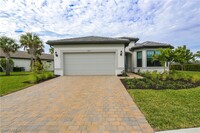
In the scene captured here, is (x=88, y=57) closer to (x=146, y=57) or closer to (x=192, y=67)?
(x=146, y=57)

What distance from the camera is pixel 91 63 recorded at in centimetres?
1455

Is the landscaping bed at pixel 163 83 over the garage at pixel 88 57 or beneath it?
beneath

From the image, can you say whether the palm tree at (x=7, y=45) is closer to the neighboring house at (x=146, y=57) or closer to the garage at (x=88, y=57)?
the garage at (x=88, y=57)

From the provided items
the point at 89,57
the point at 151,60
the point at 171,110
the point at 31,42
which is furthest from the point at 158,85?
the point at 31,42

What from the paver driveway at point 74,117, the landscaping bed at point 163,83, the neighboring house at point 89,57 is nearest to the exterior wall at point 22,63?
the neighboring house at point 89,57

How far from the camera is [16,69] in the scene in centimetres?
2759

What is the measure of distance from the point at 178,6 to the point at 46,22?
1205 cm

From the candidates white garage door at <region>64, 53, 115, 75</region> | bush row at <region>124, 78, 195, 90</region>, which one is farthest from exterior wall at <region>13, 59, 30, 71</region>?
bush row at <region>124, 78, 195, 90</region>

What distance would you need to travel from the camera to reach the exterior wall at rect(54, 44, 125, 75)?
14315mm

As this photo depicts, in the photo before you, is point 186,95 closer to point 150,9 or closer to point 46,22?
point 150,9

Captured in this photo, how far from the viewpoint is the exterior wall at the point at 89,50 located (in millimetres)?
14315

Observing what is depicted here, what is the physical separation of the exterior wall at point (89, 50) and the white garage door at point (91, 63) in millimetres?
440

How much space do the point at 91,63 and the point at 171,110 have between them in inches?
420

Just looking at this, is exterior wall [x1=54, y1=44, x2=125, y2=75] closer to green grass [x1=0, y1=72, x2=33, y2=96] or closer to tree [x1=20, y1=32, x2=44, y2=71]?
green grass [x1=0, y1=72, x2=33, y2=96]
